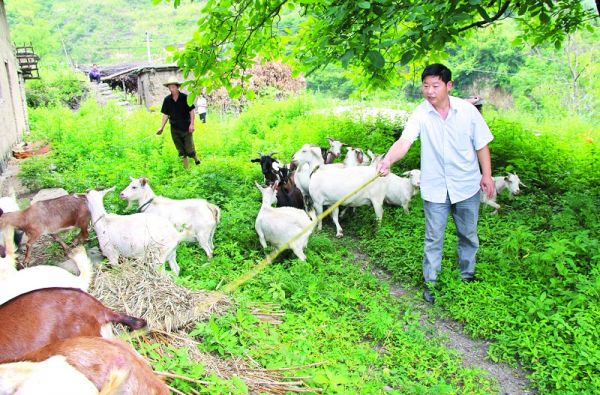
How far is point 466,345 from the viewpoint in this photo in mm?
4348

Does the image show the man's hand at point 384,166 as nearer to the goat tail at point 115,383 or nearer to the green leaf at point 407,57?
the green leaf at point 407,57

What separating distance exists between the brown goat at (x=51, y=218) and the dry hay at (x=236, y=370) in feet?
9.13

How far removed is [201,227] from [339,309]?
6.86 feet

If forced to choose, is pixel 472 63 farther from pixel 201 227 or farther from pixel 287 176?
pixel 201 227

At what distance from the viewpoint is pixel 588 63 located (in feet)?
76.9

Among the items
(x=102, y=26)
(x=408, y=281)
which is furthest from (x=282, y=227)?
(x=102, y=26)

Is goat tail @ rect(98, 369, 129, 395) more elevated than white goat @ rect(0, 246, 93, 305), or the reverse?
goat tail @ rect(98, 369, 129, 395)

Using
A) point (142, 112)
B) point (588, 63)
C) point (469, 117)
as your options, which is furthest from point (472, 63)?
point (469, 117)

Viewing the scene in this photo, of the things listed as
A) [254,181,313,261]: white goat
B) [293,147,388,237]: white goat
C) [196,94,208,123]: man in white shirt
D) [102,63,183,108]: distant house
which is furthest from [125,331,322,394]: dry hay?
[102,63,183,108]: distant house

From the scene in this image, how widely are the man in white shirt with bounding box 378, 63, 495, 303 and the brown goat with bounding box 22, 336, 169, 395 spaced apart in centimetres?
291

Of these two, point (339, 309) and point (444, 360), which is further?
point (339, 309)

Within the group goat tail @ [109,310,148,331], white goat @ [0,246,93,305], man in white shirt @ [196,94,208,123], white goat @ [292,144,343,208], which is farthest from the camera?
man in white shirt @ [196,94,208,123]

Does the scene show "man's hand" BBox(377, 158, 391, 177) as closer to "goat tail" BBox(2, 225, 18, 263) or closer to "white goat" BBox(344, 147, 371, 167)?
"goat tail" BBox(2, 225, 18, 263)

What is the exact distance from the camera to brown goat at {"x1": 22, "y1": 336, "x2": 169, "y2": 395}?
2057 mm
